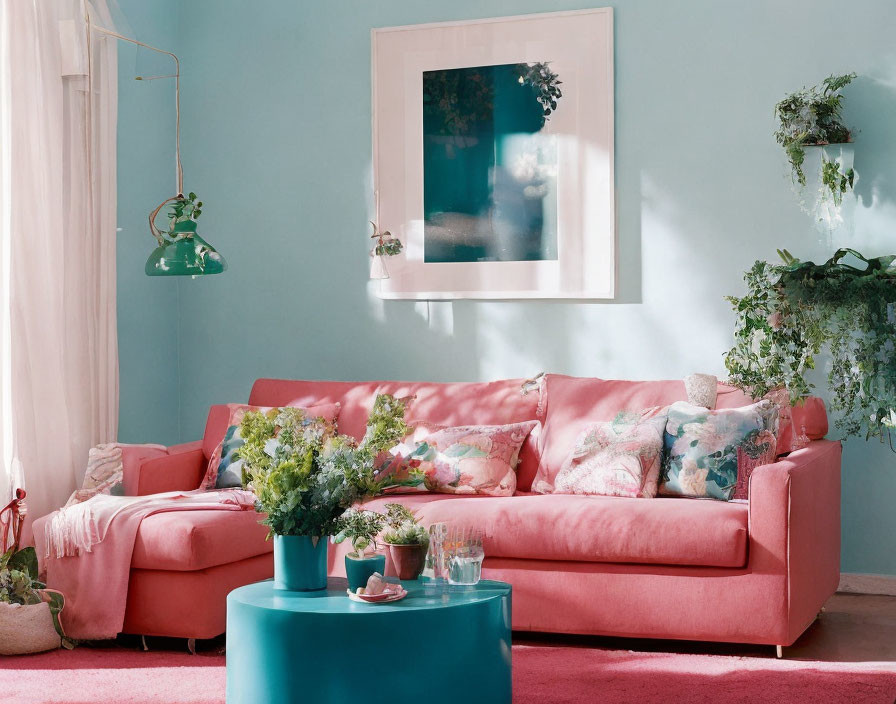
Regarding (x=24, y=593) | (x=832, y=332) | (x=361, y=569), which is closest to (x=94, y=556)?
(x=24, y=593)

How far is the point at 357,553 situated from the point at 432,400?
1704 millimetres

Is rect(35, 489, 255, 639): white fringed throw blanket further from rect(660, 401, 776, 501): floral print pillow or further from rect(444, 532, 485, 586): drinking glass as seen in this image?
rect(660, 401, 776, 501): floral print pillow

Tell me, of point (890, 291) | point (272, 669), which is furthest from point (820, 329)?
point (272, 669)

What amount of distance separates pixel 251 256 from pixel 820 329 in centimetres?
267

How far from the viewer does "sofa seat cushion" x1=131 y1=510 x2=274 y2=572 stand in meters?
3.63

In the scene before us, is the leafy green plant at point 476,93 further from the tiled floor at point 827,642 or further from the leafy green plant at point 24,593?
the leafy green plant at point 24,593

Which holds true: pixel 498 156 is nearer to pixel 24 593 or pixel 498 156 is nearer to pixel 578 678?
pixel 578 678

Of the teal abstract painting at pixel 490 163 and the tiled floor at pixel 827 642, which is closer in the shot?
the tiled floor at pixel 827 642

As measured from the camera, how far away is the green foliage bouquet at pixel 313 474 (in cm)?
285

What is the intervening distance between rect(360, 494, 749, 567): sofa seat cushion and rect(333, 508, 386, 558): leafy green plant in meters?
0.74

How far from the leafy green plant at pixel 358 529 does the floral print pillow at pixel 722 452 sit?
139cm

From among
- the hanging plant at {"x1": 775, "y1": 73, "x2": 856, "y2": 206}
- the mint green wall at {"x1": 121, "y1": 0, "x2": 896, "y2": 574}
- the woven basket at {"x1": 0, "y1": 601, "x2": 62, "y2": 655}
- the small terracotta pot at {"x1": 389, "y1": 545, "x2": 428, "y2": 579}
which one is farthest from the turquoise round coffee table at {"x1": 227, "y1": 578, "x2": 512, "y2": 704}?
the hanging plant at {"x1": 775, "y1": 73, "x2": 856, "y2": 206}

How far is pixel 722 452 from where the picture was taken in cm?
394

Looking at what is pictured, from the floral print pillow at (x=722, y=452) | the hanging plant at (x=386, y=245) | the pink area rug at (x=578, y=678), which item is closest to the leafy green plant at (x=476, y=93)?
the hanging plant at (x=386, y=245)
